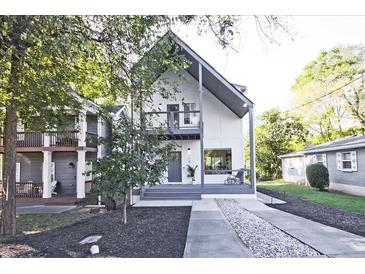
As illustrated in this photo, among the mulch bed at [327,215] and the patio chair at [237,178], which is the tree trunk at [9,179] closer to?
the mulch bed at [327,215]

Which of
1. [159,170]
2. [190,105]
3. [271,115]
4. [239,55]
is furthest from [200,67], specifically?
[159,170]

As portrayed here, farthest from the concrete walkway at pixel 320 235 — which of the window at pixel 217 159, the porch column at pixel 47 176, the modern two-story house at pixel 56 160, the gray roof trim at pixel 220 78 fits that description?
the porch column at pixel 47 176

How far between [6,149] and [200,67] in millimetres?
6023

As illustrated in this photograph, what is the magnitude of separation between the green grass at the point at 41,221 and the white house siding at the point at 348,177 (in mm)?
7580

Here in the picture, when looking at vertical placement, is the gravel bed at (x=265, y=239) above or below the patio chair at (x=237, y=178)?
below

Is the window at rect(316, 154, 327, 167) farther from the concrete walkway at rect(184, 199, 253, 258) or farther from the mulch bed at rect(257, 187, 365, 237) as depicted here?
the concrete walkway at rect(184, 199, 253, 258)

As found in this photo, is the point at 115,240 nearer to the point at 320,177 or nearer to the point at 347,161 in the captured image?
the point at 320,177

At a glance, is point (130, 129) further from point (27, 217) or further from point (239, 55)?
point (27, 217)

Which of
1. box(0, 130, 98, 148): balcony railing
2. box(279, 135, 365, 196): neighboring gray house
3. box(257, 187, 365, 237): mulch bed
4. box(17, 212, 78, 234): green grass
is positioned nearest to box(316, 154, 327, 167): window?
box(279, 135, 365, 196): neighboring gray house

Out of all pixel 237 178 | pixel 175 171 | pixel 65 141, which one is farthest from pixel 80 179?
pixel 237 178

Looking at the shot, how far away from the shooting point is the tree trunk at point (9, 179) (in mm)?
4617

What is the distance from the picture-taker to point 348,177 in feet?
25.9

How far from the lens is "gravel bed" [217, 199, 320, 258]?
3.29 m

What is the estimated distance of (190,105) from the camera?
10.5 metres
